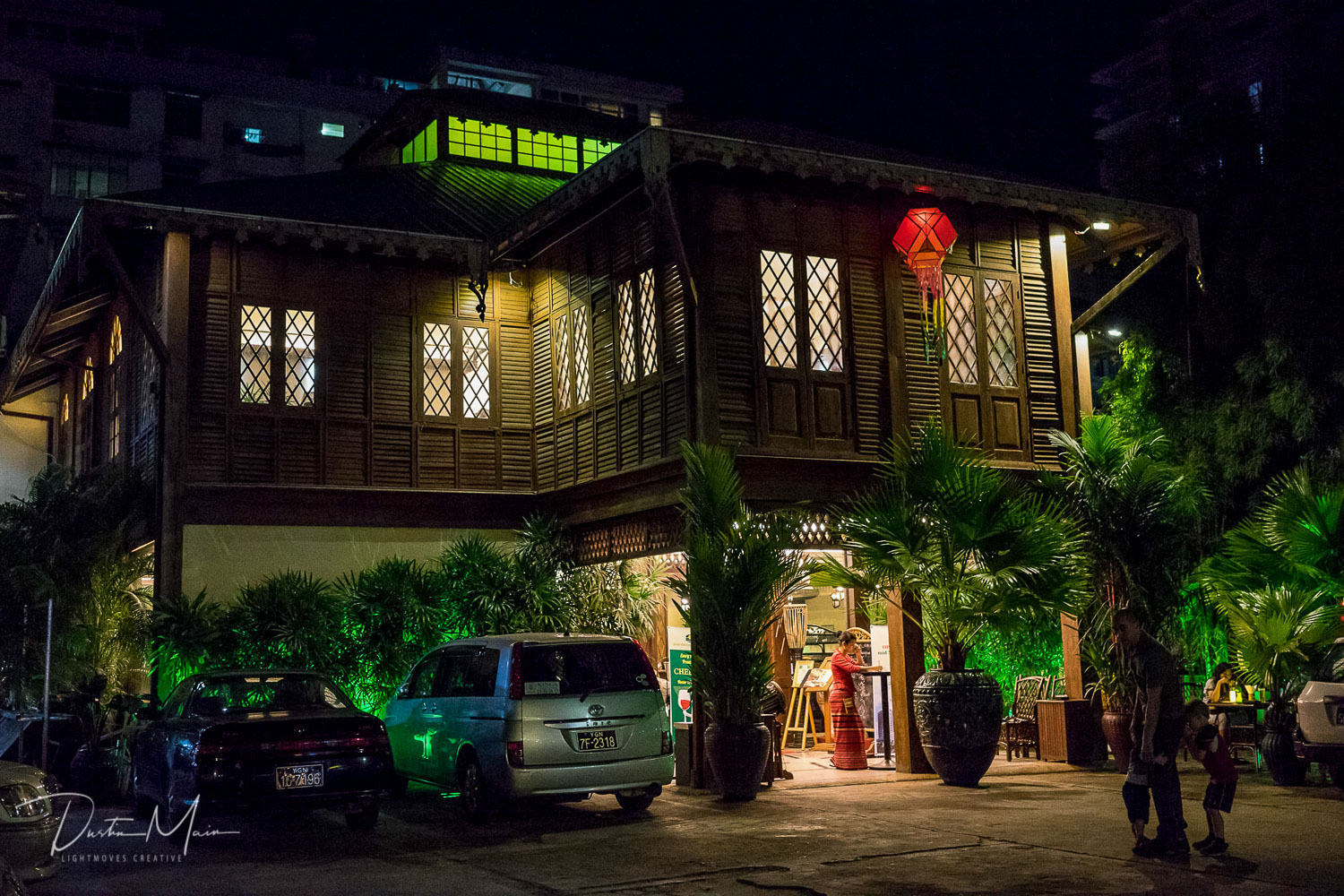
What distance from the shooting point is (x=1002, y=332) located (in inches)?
654

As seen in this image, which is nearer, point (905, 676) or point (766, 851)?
point (766, 851)

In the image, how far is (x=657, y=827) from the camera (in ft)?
36.0

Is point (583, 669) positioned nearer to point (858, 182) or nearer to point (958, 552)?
point (958, 552)

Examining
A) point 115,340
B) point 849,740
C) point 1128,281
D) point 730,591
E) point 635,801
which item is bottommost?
point 635,801

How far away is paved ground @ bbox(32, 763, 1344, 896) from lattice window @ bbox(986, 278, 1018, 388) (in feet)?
18.8

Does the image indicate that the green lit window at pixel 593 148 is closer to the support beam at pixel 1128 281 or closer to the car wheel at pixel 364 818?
the support beam at pixel 1128 281

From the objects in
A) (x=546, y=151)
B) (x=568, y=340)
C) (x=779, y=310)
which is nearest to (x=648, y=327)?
(x=779, y=310)

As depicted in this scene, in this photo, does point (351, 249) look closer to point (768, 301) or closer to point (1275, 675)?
point (768, 301)

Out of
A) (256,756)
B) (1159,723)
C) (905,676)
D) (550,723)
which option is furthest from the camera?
(905,676)

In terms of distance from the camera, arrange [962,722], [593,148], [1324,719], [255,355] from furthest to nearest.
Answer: [593,148] < [255,355] < [962,722] < [1324,719]

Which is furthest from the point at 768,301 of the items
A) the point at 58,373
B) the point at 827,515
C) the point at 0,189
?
the point at 58,373

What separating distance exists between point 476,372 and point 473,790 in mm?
8374

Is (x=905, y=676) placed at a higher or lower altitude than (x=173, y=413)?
lower

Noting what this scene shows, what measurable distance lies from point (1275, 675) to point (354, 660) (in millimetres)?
10571
